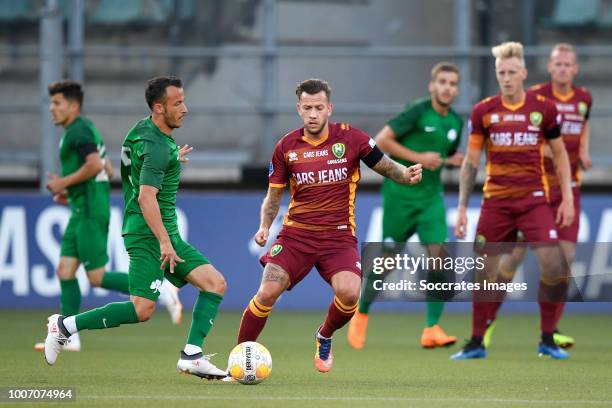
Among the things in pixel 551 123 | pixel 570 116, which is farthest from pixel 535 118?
pixel 570 116

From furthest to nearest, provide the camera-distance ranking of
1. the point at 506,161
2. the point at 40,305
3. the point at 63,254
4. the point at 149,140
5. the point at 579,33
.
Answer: the point at 579,33
the point at 40,305
the point at 63,254
the point at 506,161
the point at 149,140

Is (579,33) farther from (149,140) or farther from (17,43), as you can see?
(149,140)

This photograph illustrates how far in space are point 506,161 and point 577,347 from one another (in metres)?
1.96

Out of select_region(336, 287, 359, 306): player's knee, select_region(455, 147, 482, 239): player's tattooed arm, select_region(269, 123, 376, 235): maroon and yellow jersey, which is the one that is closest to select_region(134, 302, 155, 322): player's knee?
select_region(269, 123, 376, 235): maroon and yellow jersey

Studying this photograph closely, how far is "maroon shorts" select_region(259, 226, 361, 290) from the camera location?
8820 millimetres

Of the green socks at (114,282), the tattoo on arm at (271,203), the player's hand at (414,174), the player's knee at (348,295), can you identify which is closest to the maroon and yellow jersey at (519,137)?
the player's hand at (414,174)

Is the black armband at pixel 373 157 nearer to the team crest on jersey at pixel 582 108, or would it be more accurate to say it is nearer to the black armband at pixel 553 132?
the black armband at pixel 553 132

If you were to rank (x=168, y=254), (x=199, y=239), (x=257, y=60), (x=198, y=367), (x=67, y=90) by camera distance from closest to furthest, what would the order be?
(x=168, y=254)
(x=198, y=367)
(x=67, y=90)
(x=199, y=239)
(x=257, y=60)

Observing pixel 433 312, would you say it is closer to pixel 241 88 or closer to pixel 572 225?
pixel 572 225

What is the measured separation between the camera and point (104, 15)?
1870 cm

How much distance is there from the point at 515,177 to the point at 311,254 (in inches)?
87.5

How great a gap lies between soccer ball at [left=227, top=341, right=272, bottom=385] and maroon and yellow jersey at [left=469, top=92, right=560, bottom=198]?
2.83 metres

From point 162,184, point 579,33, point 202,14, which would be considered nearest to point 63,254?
point 162,184

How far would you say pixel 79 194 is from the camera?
36.7 feet
